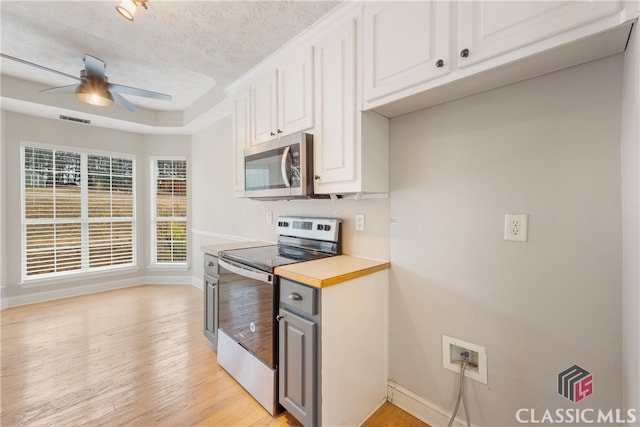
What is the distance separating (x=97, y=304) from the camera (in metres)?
3.50

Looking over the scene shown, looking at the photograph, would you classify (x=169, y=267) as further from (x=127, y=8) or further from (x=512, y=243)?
(x=512, y=243)

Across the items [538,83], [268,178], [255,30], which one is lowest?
[268,178]

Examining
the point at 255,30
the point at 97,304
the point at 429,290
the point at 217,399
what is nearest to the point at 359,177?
the point at 429,290

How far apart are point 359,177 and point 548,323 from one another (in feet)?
3.67

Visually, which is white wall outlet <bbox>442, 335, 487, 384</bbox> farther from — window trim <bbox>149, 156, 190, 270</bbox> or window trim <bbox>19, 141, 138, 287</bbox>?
window trim <bbox>19, 141, 138, 287</bbox>

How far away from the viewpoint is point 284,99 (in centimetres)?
202

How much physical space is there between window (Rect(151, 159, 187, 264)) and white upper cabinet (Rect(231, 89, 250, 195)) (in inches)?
90.6

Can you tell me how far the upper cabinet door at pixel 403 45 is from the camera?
1205mm

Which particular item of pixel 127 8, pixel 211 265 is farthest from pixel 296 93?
pixel 211 265

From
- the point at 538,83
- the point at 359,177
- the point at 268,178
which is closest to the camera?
the point at 538,83

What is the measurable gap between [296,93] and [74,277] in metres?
4.20

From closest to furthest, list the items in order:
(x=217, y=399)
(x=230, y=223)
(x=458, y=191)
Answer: (x=458, y=191)
(x=217, y=399)
(x=230, y=223)

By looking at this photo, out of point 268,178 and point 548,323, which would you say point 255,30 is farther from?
point 548,323

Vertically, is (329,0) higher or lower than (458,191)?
higher
